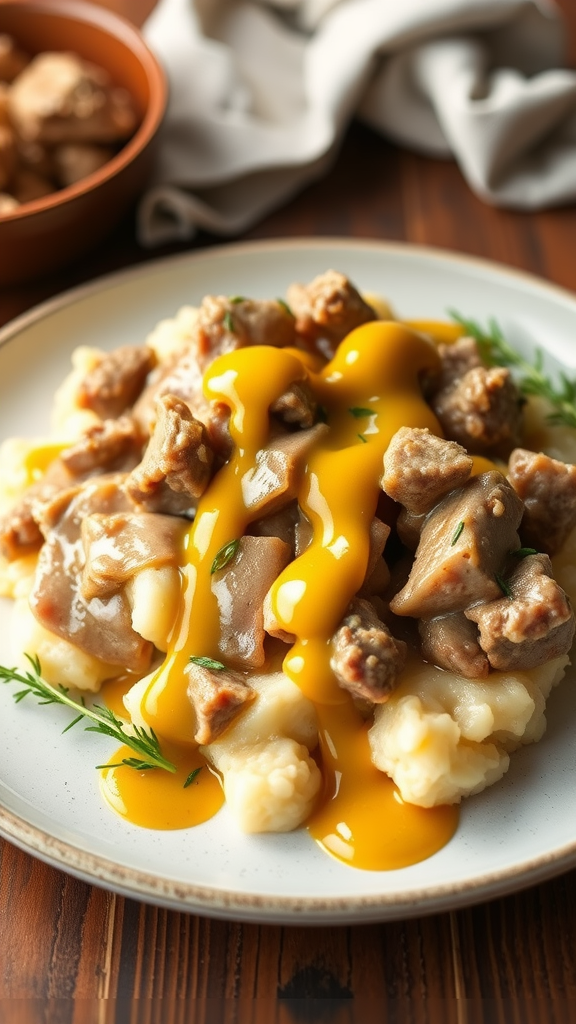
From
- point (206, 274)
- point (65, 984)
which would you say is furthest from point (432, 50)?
point (65, 984)

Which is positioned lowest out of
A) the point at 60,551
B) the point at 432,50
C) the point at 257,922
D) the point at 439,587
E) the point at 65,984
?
the point at 65,984

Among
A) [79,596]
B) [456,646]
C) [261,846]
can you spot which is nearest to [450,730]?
[456,646]

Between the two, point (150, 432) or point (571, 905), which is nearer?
point (571, 905)

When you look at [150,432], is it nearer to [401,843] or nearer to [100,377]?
[100,377]

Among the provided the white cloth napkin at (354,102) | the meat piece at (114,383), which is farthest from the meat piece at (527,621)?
the white cloth napkin at (354,102)

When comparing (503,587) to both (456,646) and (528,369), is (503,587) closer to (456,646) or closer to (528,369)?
(456,646)

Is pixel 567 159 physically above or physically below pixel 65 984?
above

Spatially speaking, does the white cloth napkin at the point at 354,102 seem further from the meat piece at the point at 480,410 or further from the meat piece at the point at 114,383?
the meat piece at the point at 480,410
